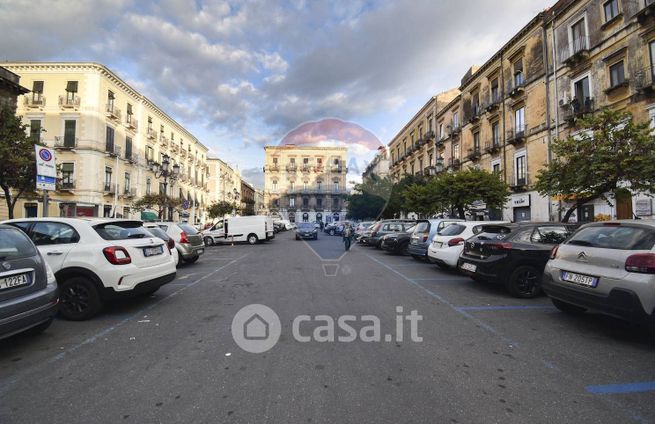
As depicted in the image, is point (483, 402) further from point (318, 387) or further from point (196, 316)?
point (196, 316)

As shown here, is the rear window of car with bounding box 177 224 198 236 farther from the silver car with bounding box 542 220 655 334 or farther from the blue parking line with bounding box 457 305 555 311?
the silver car with bounding box 542 220 655 334

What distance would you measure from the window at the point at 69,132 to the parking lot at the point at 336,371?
29302 millimetres

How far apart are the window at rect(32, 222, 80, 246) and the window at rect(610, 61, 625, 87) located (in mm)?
20431

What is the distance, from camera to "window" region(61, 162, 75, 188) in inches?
1060

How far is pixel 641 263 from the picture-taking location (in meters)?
3.80

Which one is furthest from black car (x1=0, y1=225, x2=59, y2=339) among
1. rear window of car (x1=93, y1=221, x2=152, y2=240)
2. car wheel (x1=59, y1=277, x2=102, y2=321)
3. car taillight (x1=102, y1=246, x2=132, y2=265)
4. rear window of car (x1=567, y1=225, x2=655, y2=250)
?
rear window of car (x1=567, y1=225, x2=655, y2=250)

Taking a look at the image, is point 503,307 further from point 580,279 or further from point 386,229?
point 386,229

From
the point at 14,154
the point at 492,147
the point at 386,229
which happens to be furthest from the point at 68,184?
the point at 492,147

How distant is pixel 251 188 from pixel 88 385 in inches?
3956

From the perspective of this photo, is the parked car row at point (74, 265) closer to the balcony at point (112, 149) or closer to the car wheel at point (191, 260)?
the car wheel at point (191, 260)

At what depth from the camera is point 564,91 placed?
18547 millimetres

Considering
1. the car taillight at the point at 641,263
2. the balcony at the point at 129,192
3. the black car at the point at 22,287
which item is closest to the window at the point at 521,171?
the car taillight at the point at 641,263

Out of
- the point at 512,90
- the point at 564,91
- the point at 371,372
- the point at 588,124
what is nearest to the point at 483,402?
the point at 371,372

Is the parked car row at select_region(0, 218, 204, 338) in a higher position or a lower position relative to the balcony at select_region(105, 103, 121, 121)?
lower
